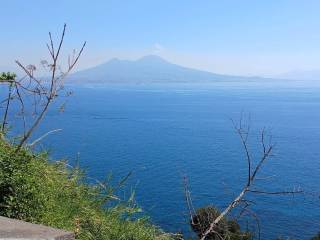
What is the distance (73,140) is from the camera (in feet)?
187

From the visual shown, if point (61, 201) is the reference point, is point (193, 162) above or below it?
below

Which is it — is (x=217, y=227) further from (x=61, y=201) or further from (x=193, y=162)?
(x=193, y=162)

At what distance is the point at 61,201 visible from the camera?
461cm

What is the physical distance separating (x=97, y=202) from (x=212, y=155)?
51.0m

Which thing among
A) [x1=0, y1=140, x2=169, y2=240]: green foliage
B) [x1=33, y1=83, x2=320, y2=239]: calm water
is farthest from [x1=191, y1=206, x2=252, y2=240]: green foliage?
[x1=33, y1=83, x2=320, y2=239]: calm water

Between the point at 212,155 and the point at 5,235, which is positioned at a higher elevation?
the point at 5,235

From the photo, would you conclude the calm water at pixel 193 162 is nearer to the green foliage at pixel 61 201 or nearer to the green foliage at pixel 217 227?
the green foliage at pixel 217 227

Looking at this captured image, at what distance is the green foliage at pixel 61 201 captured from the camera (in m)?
3.80

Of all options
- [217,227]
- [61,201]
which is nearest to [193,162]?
A: [217,227]

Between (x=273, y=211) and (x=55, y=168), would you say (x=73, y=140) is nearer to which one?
(x=273, y=211)

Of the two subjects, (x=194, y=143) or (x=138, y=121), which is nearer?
(x=194, y=143)

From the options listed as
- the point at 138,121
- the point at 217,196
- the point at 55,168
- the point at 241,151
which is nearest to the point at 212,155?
the point at 241,151

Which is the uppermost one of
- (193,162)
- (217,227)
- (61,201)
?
(61,201)

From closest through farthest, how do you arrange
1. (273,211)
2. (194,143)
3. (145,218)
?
1. (145,218)
2. (273,211)
3. (194,143)
